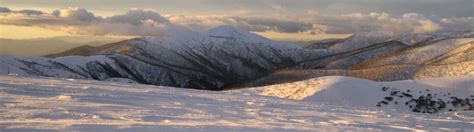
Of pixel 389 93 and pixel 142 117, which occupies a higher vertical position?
pixel 142 117

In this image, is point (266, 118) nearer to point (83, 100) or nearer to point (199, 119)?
point (199, 119)

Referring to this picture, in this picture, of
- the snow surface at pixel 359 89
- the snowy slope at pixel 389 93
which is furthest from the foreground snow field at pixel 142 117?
the snow surface at pixel 359 89

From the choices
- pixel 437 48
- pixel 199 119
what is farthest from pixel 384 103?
pixel 437 48

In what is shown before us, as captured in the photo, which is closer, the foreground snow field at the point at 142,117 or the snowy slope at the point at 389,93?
the foreground snow field at the point at 142,117

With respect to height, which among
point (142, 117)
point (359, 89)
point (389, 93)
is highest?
point (142, 117)

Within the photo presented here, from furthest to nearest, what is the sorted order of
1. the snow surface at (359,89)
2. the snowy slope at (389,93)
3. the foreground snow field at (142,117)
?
the snow surface at (359,89), the snowy slope at (389,93), the foreground snow field at (142,117)

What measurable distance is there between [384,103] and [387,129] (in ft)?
69.2

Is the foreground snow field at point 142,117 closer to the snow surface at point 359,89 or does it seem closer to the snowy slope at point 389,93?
the snowy slope at point 389,93

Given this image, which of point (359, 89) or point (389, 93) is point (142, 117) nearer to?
point (359, 89)

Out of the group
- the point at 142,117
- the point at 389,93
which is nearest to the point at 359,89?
the point at 389,93

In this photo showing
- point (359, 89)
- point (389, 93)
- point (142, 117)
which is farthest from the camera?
point (359, 89)

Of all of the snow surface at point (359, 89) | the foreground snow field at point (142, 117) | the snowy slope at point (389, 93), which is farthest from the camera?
the snow surface at point (359, 89)

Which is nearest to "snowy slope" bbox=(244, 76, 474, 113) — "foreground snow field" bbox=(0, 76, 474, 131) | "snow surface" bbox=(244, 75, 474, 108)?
"snow surface" bbox=(244, 75, 474, 108)

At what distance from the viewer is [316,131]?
14.8m
